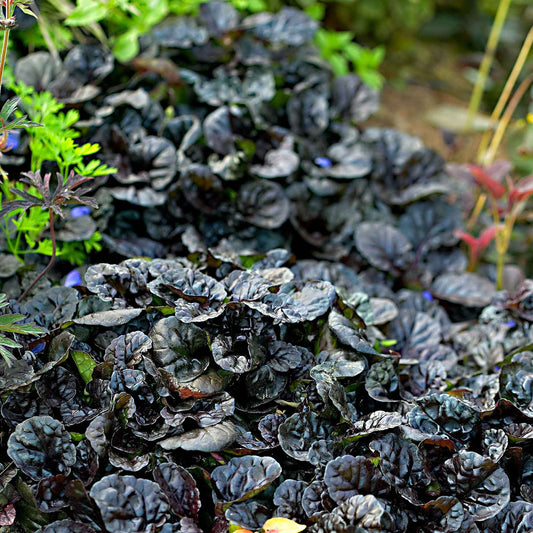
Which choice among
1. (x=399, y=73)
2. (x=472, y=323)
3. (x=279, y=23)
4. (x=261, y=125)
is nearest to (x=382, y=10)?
(x=399, y=73)

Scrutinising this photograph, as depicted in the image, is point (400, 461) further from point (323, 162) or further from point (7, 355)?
point (323, 162)

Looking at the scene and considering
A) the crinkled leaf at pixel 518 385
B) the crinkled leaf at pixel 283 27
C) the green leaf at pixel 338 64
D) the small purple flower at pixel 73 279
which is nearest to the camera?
the crinkled leaf at pixel 518 385

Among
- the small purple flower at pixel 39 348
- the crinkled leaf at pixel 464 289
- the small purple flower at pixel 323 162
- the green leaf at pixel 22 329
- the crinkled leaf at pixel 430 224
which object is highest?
the green leaf at pixel 22 329

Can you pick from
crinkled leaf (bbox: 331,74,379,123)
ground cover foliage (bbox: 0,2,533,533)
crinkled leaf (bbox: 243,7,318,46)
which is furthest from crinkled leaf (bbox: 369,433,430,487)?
crinkled leaf (bbox: 243,7,318,46)

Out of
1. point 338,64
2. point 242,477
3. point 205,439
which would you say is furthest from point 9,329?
point 338,64

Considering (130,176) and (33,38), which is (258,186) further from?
(33,38)

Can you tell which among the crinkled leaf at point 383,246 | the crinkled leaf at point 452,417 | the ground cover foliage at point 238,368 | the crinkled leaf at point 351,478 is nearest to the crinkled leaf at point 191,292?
the ground cover foliage at point 238,368

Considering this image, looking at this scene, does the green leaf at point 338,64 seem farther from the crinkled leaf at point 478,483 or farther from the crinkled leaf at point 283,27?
the crinkled leaf at point 478,483

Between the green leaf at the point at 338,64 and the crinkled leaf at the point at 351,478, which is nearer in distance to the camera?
the crinkled leaf at the point at 351,478
